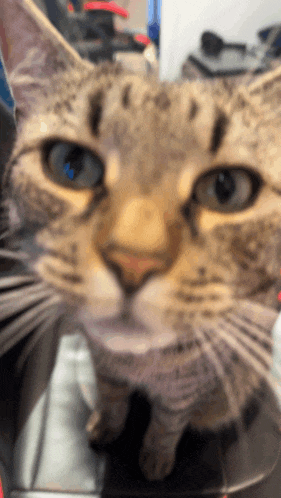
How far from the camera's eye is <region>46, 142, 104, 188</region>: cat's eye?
0.38m

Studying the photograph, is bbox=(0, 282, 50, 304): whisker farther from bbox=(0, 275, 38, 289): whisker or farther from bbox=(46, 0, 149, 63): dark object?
bbox=(46, 0, 149, 63): dark object

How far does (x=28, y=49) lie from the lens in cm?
39

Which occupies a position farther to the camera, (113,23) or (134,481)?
(134,481)

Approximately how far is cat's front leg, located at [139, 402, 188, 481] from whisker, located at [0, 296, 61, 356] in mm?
240

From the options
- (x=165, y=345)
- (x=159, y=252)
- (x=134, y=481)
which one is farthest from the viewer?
(x=134, y=481)

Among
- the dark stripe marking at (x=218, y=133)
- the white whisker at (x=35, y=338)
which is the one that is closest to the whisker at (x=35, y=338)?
the white whisker at (x=35, y=338)

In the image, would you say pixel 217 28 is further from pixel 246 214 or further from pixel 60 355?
pixel 60 355

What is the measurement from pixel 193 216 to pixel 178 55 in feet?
0.63

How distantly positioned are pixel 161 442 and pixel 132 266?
0.40 meters

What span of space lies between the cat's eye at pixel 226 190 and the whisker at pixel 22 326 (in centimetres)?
23

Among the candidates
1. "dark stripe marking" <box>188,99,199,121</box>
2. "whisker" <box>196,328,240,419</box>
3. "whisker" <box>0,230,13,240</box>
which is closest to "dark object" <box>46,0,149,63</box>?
"dark stripe marking" <box>188,99,199,121</box>

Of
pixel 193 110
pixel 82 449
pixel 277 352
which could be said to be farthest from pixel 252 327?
pixel 82 449

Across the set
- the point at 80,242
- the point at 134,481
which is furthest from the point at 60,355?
the point at 80,242

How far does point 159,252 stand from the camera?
323mm
